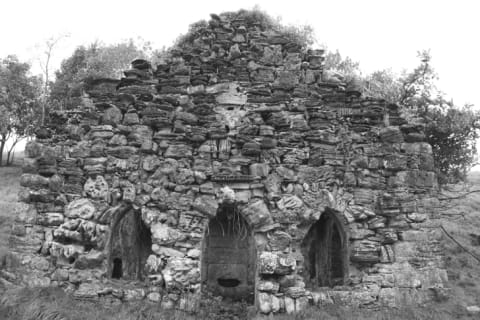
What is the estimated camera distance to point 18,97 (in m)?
23.8

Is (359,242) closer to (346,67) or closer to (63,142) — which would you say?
(63,142)

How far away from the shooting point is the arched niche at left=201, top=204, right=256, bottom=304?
835cm

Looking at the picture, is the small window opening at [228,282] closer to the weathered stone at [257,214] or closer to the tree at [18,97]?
the weathered stone at [257,214]

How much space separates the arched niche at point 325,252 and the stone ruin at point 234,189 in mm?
29

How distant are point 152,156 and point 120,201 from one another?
1.12 metres

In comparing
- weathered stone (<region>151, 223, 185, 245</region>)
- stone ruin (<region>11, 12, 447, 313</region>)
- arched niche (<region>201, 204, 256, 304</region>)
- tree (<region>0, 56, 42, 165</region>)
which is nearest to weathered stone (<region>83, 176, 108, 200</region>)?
stone ruin (<region>11, 12, 447, 313</region>)

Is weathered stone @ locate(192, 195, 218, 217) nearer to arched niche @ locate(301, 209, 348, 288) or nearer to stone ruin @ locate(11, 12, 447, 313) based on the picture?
stone ruin @ locate(11, 12, 447, 313)

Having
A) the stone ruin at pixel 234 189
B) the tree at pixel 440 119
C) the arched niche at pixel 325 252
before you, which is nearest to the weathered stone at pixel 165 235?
the stone ruin at pixel 234 189

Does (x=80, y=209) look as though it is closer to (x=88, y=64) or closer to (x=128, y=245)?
(x=128, y=245)

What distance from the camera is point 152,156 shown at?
7.84m

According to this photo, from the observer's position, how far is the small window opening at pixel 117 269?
8.04m

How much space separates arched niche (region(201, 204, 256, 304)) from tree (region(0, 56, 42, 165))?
67.5 feet

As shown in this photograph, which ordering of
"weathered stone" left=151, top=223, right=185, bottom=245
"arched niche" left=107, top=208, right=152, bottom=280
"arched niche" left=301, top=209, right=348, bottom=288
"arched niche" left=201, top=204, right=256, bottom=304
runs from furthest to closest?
"arched niche" left=201, top=204, right=256, bottom=304 → "arched niche" left=301, top=209, right=348, bottom=288 → "arched niche" left=107, top=208, right=152, bottom=280 → "weathered stone" left=151, top=223, right=185, bottom=245

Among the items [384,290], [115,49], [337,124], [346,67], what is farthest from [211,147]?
[115,49]
